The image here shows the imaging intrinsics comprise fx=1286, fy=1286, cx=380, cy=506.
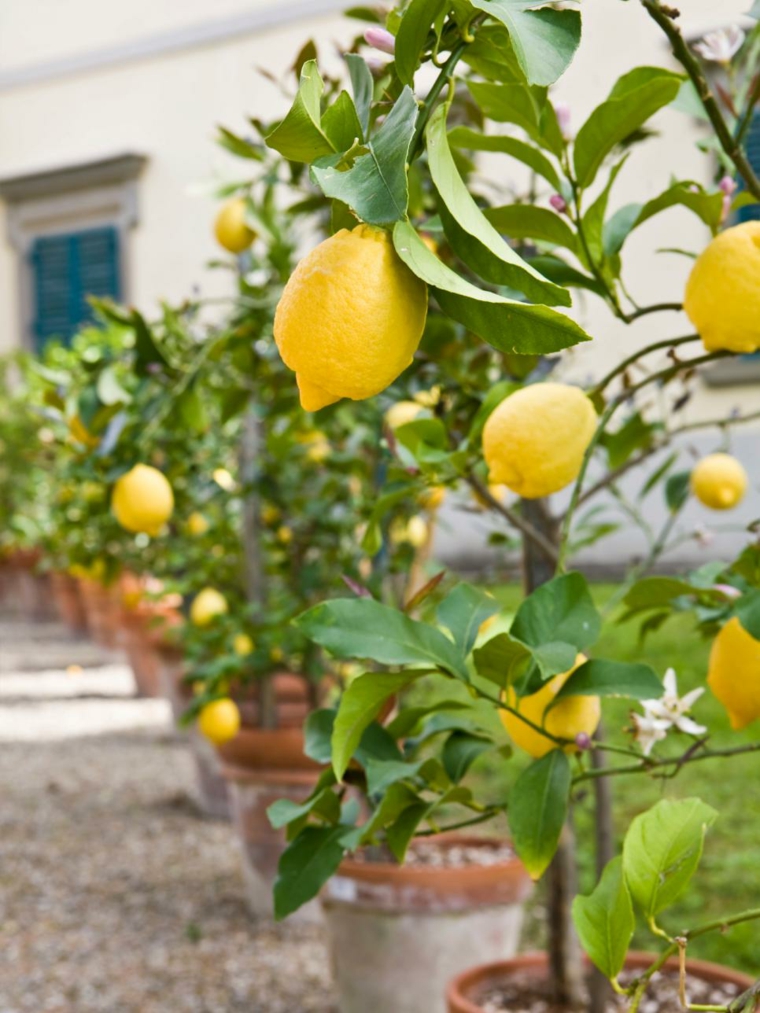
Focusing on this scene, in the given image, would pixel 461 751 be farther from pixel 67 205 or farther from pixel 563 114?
pixel 67 205

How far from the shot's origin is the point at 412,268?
0.41m

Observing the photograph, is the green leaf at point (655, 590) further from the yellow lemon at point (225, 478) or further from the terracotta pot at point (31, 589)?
the terracotta pot at point (31, 589)

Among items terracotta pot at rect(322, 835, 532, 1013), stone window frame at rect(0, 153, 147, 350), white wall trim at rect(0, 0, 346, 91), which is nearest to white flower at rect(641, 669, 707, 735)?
terracotta pot at rect(322, 835, 532, 1013)

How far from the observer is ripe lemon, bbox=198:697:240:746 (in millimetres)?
2189

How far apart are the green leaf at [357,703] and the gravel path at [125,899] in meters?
1.48

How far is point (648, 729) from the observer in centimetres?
76

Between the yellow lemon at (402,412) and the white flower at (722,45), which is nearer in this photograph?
the white flower at (722,45)

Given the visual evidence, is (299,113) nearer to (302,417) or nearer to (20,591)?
(302,417)

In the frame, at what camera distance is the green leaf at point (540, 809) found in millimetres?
644

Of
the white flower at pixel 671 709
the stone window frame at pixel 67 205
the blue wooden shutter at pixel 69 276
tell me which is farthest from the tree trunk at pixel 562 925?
the blue wooden shutter at pixel 69 276

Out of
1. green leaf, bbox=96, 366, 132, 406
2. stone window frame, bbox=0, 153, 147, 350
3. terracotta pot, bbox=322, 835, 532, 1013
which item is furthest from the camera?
stone window frame, bbox=0, 153, 147, 350

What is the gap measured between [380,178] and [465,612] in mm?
359

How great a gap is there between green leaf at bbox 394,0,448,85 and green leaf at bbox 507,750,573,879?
0.36 m

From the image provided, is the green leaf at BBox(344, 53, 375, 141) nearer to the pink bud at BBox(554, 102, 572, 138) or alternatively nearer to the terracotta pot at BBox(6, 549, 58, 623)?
the pink bud at BBox(554, 102, 572, 138)
